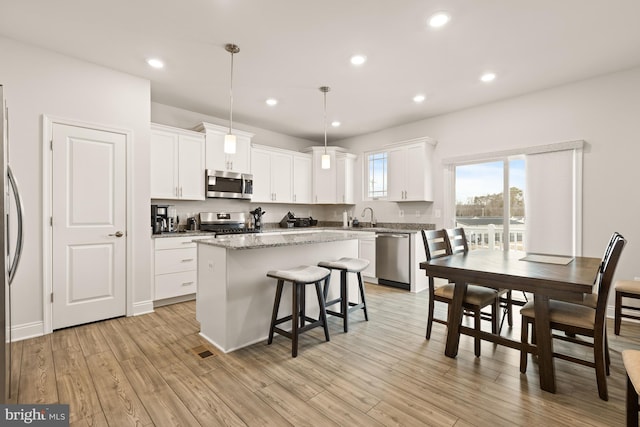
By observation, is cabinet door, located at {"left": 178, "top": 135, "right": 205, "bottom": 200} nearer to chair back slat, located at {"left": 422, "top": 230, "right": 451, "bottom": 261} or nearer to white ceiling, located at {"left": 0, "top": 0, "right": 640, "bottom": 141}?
white ceiling, located at {"left": 0, "top": 0, "right": 640, "bottom": 141}

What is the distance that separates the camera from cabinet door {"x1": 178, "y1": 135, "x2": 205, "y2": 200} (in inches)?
161

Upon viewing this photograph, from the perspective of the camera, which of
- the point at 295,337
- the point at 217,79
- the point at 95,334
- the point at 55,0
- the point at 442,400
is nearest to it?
the point at 442,400

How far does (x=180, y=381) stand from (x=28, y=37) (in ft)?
10.6

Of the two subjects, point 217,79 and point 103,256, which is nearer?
point 103,256

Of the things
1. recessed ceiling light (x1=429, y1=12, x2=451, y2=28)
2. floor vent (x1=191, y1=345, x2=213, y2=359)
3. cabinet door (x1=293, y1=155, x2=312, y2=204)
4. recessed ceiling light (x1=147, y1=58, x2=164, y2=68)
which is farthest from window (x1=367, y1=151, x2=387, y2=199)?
floor vent (x1=191, y1=345, x2=213, y2=359)

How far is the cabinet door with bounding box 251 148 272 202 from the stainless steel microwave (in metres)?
0.18

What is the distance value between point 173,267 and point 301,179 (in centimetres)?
279

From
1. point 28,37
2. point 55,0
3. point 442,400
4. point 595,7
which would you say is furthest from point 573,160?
point 28,37

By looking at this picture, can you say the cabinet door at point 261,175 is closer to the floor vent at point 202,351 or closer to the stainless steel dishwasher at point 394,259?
the stainless steel dishwasher at point 394,259

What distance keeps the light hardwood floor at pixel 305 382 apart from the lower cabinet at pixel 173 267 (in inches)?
31.7

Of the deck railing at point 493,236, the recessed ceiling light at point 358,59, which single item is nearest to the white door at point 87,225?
the recessed ceiling light at point 358,59

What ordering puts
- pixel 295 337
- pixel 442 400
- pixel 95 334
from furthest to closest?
1. pixel 95 334
2. pixel 295 337
3. pixel 442 400

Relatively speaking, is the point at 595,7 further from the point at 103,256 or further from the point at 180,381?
the point at 103,256

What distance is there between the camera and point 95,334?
9.26 ft
